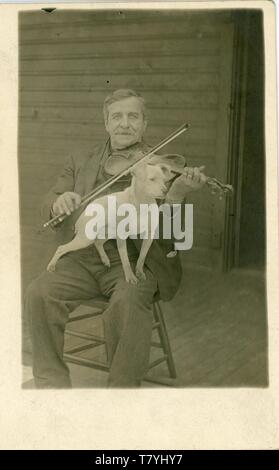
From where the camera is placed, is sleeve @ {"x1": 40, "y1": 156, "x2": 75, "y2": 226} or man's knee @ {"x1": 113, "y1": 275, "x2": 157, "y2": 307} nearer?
man's knee @ {"x1": 113, "y1": 275, "x2": 157, "y2": 307}

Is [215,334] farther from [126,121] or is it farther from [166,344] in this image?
[126,121]

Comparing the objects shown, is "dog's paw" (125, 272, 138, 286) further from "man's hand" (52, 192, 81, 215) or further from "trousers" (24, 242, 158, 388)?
"man's hand" (52, 192, 81, 215)

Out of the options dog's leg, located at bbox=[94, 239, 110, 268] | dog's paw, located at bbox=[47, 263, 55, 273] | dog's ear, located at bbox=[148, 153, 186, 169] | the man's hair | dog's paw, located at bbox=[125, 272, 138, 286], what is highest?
the man's hair

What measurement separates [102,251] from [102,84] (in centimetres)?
79

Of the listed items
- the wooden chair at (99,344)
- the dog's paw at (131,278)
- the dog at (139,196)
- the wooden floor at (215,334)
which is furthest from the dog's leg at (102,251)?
the wooden floor at (215,334)

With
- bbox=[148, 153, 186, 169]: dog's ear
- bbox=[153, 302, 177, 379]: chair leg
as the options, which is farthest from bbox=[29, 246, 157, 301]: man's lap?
bbox=[148, 153, 186, 169]: dog's ear

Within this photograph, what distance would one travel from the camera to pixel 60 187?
2.61 metres

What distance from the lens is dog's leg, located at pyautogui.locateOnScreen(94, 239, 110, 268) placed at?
8.44ft

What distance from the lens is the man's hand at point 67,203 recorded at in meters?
2.58

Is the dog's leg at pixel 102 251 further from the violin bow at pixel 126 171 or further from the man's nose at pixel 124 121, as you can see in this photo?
the man's nose at pixel 124 121

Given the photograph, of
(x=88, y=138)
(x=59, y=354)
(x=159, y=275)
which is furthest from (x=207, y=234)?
(x=59, y=354)

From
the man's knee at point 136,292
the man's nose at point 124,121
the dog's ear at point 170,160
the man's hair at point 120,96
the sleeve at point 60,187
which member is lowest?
the man's knee at point 136,292

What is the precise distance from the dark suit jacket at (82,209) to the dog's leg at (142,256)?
19mm

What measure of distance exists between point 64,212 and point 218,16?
1173mm
